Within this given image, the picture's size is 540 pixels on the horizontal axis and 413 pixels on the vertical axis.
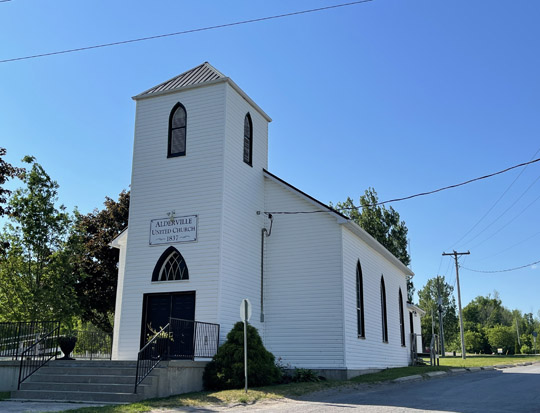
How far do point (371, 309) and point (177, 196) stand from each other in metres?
9.64

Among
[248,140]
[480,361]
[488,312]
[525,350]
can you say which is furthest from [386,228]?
[488,312]

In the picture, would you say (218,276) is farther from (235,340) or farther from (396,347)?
(396,347)

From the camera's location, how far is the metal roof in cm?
2072

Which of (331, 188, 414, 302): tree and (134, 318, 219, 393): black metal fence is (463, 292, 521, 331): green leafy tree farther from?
(134, 318, 219, 393): black metal fence

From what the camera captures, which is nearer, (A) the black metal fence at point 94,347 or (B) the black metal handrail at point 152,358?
(B) the black metal handrail at point 152,358

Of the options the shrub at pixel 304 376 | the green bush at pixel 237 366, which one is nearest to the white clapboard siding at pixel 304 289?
the shrub at pixel 304 376

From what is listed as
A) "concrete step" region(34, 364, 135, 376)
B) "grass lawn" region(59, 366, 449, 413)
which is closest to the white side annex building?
"concrete step" region(34, 364, 135, 376)

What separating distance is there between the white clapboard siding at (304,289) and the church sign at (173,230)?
10.7 ft

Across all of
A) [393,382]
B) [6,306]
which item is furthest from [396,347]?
[6,306]

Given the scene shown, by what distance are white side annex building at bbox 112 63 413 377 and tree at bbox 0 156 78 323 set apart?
6.90 m

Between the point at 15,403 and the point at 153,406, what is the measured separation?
3.95 metres

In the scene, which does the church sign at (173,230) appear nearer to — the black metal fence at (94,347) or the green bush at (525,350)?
the black metal fence at (94,347)

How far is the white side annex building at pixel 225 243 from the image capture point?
18.6 m

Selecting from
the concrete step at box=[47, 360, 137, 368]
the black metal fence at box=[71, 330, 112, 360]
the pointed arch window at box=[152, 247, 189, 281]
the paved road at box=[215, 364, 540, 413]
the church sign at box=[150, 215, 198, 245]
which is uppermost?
the church sign at box=[150, 215, 198, 245]
